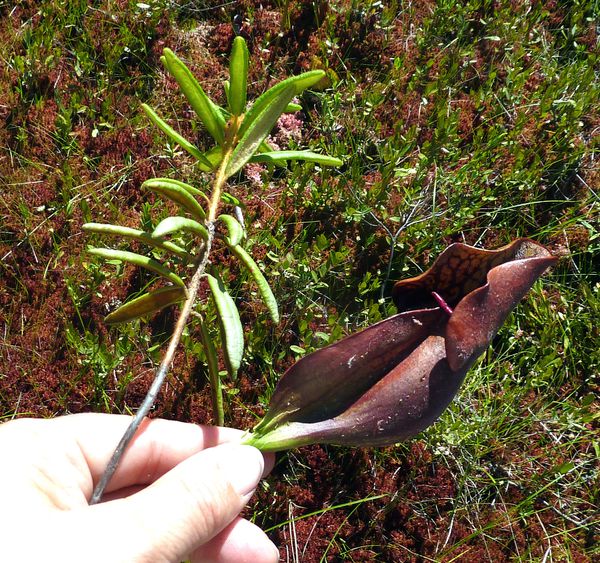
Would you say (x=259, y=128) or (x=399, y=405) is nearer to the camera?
(x=399, y=405)

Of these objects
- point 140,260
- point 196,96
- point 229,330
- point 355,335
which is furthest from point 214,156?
point 355,335

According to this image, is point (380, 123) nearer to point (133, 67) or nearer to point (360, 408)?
point (133, 67)

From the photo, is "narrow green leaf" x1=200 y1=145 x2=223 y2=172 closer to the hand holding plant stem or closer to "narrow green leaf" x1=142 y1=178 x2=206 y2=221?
the hand holding plant stem

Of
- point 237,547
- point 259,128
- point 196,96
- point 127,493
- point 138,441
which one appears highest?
point 196,96

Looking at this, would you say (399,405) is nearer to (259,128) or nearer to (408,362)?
(408,362)

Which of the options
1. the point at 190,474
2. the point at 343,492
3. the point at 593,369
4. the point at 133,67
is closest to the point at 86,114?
the point at 133,67

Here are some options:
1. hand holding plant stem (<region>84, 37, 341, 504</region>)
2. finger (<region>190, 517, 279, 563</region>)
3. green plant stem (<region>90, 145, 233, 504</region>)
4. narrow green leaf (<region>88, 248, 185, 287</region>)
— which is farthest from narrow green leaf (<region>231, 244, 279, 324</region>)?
finger (<region>190, 517, 279, 563</region>)

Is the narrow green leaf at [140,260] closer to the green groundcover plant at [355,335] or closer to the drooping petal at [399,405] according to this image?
the green groundcover plant at [355,335]
